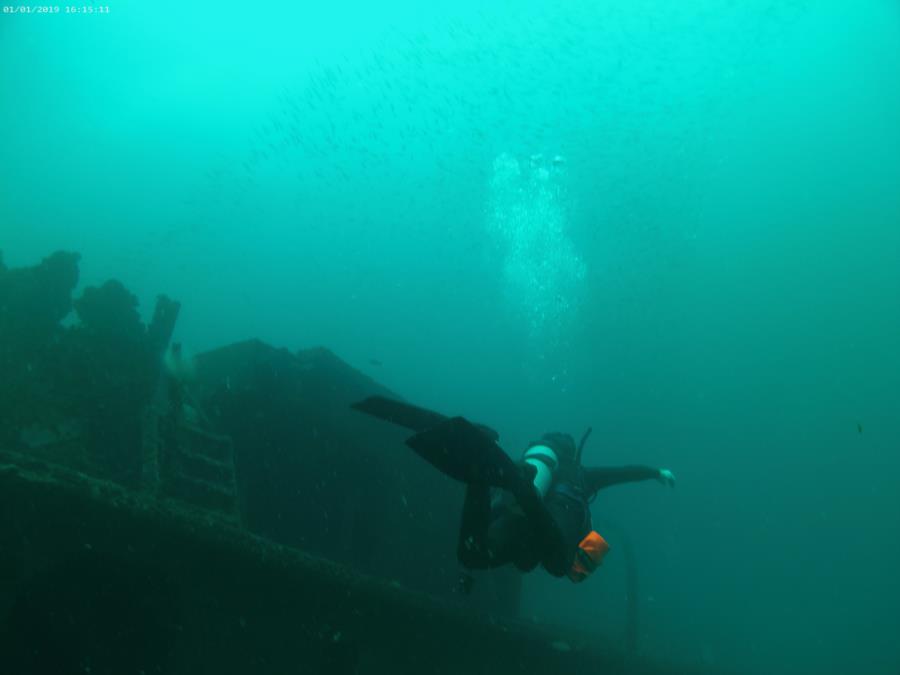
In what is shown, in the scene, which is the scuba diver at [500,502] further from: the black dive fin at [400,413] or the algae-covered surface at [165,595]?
the algae-covered surface at [165,595]

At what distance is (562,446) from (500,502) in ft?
3.32

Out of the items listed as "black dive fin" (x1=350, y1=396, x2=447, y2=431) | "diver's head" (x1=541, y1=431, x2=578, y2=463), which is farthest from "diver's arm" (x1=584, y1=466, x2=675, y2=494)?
"black dive fin" (x1=350, y1=396, x2=447, y2=431)

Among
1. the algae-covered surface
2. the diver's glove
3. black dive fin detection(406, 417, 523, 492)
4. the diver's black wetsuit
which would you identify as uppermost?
the diver's glove

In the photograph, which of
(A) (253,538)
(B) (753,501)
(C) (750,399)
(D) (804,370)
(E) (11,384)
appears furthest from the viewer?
(B) (753,501)

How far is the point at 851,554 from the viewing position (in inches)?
3462

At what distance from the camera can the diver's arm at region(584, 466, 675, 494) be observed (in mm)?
4549

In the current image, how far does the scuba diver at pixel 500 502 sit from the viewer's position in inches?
116

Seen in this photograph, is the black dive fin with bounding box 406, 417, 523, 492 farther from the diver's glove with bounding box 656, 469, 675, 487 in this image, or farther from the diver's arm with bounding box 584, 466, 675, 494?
the diver's glove with bounding box 656, 469, 675, 487

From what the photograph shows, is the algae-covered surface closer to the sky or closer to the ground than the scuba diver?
closer to the ground

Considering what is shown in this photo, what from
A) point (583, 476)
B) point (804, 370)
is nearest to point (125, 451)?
point (583, 476)

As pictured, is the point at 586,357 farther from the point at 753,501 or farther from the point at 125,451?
the point at 125,451

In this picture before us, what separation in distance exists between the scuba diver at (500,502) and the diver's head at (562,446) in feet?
0.99

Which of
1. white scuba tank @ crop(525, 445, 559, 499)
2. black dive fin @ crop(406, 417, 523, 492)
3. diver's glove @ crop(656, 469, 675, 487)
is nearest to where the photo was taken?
black dive fin @ crop(406, 417, 523, 492)

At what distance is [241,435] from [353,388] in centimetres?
155
